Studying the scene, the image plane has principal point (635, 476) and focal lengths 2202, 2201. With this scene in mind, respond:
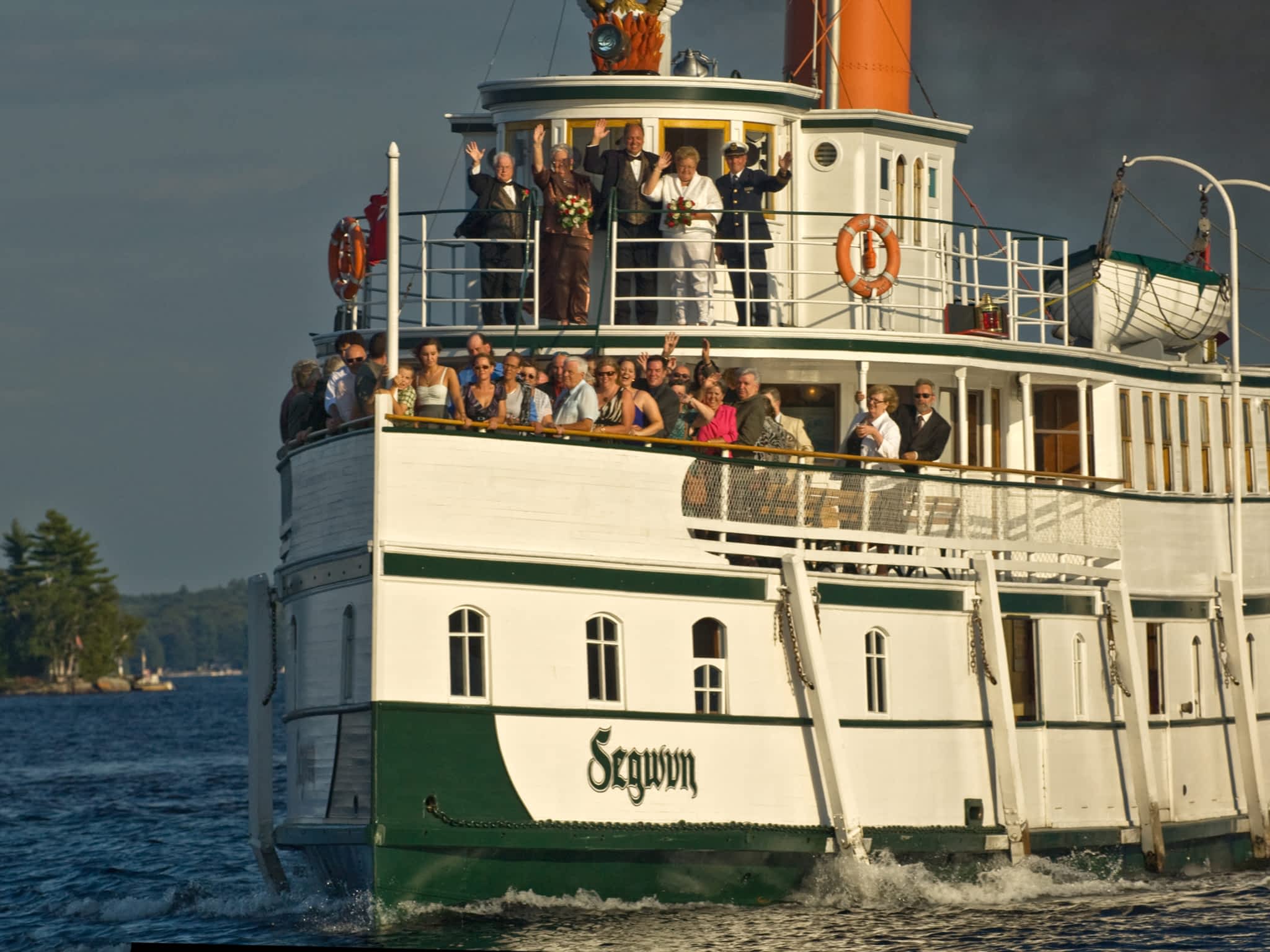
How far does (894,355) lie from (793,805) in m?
4.95

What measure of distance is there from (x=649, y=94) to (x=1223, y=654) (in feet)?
28.8

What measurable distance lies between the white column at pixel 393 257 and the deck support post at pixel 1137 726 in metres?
8.28

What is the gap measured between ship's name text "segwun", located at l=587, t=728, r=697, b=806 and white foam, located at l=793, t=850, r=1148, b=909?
167cm

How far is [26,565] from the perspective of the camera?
146875 mm

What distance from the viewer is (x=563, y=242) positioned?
72.3 feet

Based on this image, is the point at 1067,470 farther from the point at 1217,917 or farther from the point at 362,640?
the point at 362,640

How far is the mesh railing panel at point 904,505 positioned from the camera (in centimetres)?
1934

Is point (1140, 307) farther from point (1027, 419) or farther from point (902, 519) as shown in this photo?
point (902, 519)

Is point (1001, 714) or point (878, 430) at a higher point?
point (878, 430)

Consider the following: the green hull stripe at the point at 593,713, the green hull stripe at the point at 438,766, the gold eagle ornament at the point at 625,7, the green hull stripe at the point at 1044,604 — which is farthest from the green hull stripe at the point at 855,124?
the green hull stripe at the point at 438,766

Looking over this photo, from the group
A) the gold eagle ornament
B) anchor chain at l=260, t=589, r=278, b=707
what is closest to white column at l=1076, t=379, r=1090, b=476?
the gold eagle ornament

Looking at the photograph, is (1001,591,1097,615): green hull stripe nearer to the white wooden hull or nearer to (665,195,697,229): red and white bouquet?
the white wooden hull

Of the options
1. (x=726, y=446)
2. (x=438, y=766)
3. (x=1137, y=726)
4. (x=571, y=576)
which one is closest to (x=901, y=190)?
(x=1137, y=726)

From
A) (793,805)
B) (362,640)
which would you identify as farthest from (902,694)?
(362,640)
